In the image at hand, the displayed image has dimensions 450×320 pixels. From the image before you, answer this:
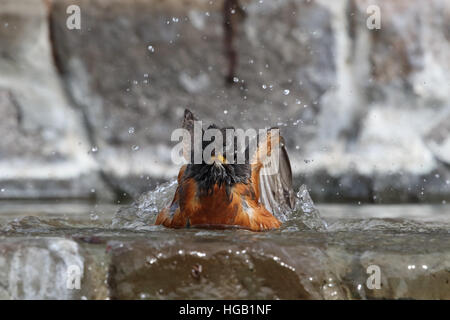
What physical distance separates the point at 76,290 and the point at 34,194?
9.15 ft

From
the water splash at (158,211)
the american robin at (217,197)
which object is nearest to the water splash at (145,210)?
the water splash at (158,211)

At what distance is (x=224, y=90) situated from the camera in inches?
179

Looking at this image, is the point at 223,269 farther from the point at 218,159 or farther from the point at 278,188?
the point at 278,188

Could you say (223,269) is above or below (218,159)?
below

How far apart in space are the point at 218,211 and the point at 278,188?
753 millimetres

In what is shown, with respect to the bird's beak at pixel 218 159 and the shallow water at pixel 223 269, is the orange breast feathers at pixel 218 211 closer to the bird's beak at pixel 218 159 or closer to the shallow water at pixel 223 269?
the bird's beak at pixel 218 159

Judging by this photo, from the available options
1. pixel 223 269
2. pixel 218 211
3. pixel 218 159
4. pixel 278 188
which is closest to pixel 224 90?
pixel 278 188

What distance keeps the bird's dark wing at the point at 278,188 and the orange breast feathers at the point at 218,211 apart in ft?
1.49

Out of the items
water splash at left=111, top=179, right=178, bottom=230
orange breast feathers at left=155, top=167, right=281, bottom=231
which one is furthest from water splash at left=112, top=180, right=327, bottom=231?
orange breast feathers at left=155, top=167, right=281, bottom=231

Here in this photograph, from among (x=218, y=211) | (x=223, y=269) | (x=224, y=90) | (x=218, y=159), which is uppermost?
(x=224, y=90)

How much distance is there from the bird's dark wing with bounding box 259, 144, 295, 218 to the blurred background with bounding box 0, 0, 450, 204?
1053 mm

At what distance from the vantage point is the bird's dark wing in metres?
3.28

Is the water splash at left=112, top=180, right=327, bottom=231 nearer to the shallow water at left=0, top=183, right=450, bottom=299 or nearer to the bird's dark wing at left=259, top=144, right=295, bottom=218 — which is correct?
the bird's dark wing at left=259, top=144, right=295, bottom=218

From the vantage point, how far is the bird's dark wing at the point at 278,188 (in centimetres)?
328
